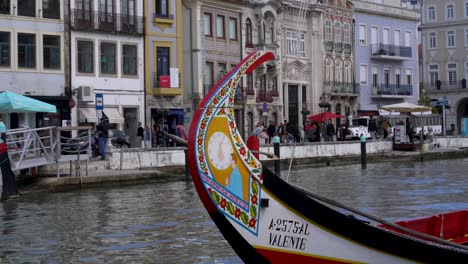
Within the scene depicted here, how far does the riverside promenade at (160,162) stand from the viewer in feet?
80.4

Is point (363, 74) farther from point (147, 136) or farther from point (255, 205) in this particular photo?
point (255, 205)

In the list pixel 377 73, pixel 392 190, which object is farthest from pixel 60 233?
pixel 377 73

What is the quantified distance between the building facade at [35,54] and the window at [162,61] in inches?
237

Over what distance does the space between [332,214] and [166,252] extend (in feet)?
15.9

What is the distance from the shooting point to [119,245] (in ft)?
44.3

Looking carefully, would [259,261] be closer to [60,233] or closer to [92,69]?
[60,233]

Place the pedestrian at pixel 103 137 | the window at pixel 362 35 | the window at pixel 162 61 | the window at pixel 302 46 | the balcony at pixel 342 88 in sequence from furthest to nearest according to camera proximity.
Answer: the window at pixel 362 35, the balcony at pixel 342 88, the window at pixel 302 46, the window at pixel 162 61, the pedestrian at pixel 103 137

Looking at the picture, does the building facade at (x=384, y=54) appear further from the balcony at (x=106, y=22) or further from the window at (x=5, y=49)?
the window at (x=5, y=49)

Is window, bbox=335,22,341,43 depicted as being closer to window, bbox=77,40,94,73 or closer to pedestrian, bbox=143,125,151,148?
pedestrian, bbox=143,125,151,148

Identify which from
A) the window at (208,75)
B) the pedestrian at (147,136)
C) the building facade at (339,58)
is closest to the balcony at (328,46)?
the building facade at (339,58)

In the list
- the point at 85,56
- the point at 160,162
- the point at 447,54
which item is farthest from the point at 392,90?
the point at 160,162

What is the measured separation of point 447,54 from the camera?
75.4m

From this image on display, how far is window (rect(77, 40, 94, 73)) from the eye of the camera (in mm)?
39847

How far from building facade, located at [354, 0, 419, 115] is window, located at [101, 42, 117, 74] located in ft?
77.7
